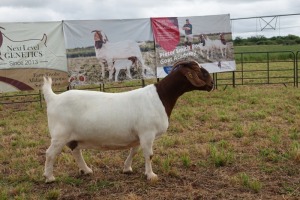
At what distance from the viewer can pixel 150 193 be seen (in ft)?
15.9

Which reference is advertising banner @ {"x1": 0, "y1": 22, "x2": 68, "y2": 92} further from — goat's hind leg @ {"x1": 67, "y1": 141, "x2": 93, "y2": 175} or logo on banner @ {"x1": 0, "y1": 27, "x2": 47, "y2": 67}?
goat's hind leg @ {"x1": 67, "y1": 141, "x2": 93, "y2": 175}

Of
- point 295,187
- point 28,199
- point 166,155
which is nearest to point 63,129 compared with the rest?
point 28,199

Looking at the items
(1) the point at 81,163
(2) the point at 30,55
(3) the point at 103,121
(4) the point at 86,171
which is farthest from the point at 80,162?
(2) the point at 30,55

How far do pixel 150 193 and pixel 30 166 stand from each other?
2.20 meters

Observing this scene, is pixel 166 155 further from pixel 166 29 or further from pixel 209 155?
pixel 166 29

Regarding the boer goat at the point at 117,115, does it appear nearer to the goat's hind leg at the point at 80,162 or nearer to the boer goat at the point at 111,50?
the goat's hind leg at the point at 80,162

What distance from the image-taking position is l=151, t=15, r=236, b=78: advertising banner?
12906 millimetres

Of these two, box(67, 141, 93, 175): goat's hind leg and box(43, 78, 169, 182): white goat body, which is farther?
box(67, 141, 93, 175): goat's hind leg

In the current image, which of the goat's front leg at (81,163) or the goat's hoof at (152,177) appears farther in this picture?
the goat's front leg at (81,163)

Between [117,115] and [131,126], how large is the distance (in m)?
0.23

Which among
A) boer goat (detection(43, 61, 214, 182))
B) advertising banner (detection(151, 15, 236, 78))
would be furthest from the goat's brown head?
advertising banner (detection(151, 15, 236, 78))

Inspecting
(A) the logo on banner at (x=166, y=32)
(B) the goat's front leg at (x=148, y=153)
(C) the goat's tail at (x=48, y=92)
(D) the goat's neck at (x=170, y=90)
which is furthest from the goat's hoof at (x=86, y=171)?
(A) the logo on banner at (x=166, y=32)

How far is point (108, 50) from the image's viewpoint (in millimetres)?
11789

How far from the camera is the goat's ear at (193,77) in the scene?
5203mm
